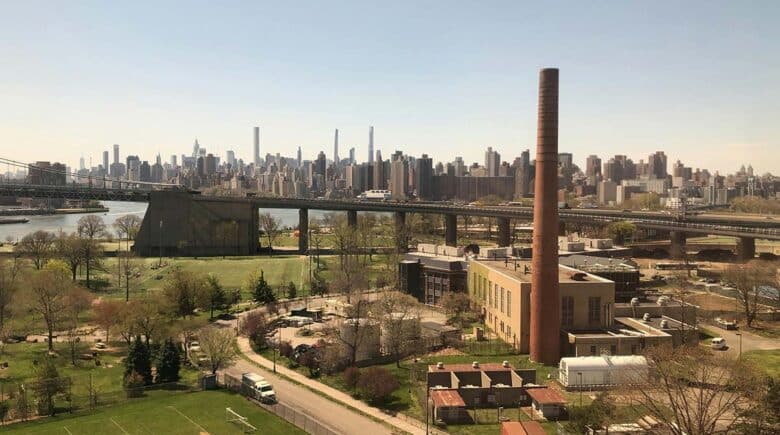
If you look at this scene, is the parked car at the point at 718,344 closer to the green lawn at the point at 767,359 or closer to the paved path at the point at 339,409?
the green lawn at the point at 767,359

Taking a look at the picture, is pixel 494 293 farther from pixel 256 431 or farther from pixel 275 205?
pixel 275 205

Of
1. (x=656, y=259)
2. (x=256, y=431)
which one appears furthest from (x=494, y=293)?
(x=656, y=259)

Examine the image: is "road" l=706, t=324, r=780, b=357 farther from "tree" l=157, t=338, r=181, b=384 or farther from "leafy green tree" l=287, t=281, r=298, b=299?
"leafy green tree" l=287, t=281, r=298, b=299

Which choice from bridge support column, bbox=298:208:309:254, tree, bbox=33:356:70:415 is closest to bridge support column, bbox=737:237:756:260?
bridge support column, bbox=298:208:309:254

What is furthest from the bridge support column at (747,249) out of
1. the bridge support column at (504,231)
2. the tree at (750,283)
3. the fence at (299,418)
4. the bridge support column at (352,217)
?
the fence at (299,418)

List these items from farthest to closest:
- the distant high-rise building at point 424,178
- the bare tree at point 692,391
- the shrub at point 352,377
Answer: the distant high-rise building at point 424,178 → the shrub at point 352,377 → the bare tree at point 692,391

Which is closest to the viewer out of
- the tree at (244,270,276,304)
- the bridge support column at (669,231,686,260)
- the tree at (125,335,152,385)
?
the tree at (125,335,152,385)

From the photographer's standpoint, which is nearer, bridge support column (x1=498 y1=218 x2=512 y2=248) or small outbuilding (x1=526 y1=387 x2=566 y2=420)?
small outbuilding (x1=526 y1=387 x2=566 y2=420)
